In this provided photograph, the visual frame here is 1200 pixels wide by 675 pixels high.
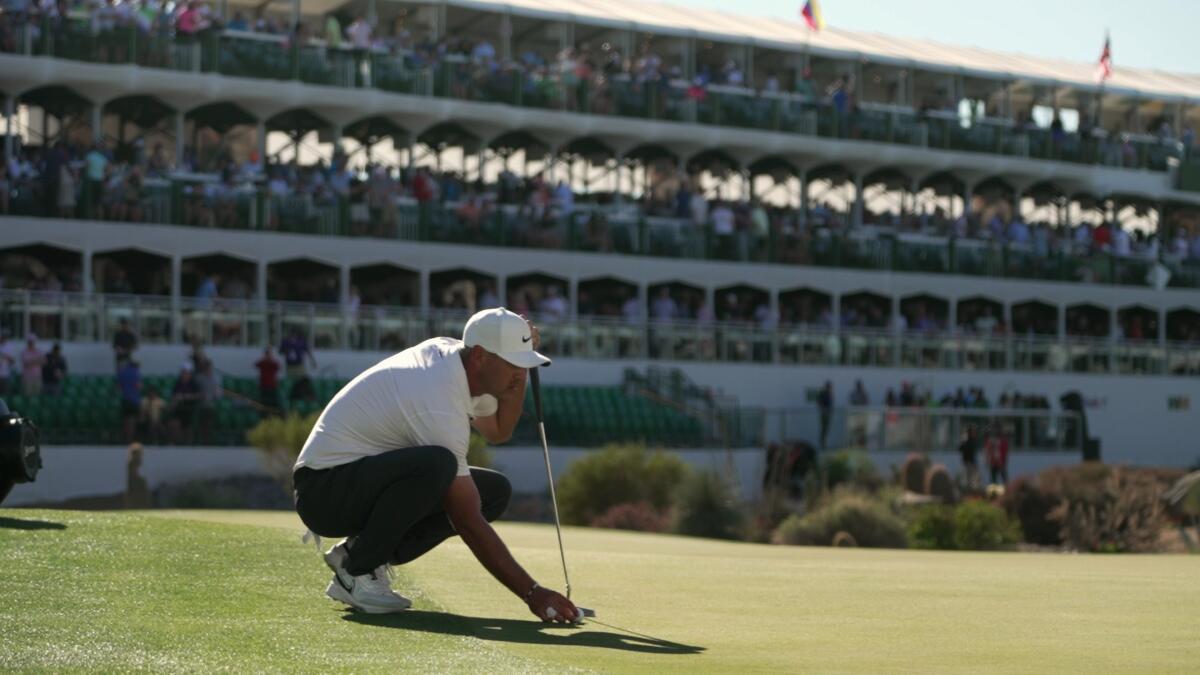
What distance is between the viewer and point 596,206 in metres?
42.4

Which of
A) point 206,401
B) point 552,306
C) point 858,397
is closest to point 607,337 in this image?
point 552,306

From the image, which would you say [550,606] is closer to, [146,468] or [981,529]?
[981,529]

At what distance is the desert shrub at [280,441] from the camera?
1073 inches

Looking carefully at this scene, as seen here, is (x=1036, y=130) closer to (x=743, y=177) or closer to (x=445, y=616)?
(x=743, y=177)

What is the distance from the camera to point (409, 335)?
33.9m

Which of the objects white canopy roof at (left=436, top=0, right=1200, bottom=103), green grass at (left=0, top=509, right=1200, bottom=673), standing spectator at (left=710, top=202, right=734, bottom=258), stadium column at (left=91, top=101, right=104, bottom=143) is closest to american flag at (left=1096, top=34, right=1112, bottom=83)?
white canopy roof at (left=436, top=0, right=1200, bottom=103)

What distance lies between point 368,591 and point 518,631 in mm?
667

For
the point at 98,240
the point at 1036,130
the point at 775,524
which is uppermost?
the point at 1036,130

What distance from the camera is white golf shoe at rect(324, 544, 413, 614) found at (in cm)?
748

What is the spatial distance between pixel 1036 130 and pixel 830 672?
45547mm

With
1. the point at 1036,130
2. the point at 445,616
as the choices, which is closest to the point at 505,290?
the point at 1036,130

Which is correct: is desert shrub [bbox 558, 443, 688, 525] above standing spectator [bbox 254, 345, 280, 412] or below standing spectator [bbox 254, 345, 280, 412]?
below

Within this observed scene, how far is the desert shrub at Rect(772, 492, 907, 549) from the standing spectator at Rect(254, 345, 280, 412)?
380 inches

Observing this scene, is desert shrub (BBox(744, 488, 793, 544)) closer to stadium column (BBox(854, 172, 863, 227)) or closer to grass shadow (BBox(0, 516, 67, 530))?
grass shadow (BBox(0, 516, 67, 530))
